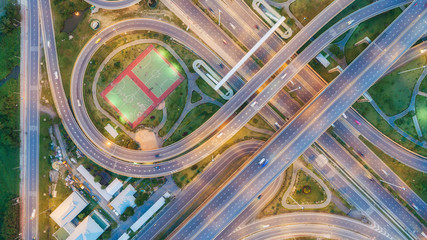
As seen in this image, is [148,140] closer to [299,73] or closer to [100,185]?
[100,185]

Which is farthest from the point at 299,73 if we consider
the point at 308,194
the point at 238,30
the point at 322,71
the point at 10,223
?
the point at 10,223

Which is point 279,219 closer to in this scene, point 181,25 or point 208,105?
point 208,105

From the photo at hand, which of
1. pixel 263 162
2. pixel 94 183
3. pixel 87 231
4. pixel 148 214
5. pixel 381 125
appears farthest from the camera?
pixel 381 125

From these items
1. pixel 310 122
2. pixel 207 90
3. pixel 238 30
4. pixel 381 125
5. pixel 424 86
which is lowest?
pixel 424 86

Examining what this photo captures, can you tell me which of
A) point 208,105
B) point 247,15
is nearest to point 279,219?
point 208,105

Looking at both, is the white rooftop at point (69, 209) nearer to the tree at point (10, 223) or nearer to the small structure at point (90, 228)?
the small structure at point (90, 228)

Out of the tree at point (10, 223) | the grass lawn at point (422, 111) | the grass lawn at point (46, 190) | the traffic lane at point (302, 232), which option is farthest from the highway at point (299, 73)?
the tree at point (10, 223)
